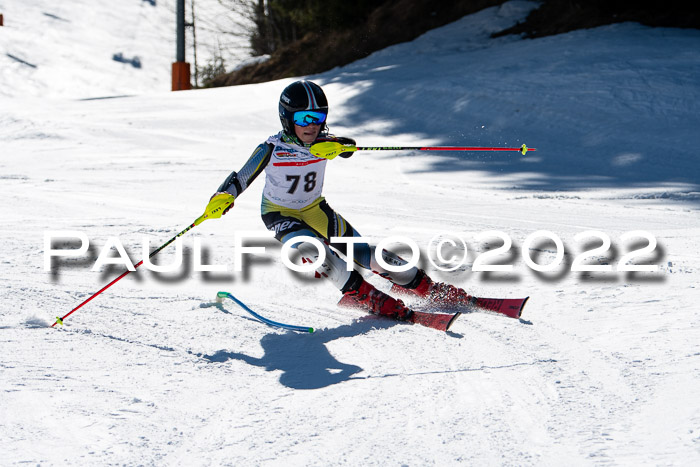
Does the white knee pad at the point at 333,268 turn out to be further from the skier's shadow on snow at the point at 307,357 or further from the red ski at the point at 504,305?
the red ski at the point at 504,305

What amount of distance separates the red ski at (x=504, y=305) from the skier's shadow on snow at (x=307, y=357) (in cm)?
57

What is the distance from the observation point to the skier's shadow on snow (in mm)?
3633

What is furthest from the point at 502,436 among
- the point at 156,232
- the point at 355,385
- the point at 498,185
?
the point at 498,185

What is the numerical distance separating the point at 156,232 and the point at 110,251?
0.67m

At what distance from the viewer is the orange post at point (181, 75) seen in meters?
19.9

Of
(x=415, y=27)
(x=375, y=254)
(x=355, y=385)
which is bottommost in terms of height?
(x=355, y=385)

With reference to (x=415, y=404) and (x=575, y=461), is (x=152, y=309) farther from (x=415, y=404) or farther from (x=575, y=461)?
(x=575, y=461)

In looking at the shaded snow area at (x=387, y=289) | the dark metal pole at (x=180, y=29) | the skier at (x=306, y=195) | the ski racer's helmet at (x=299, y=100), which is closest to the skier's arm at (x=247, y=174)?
the skier at (x=306, y=195)

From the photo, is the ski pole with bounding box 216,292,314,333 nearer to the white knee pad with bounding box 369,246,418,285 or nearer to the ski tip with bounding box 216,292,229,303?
the ski tip with bounding box 216,292,229,303

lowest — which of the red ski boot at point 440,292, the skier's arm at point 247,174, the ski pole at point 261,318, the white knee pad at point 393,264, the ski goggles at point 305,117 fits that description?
the ski pole at point 261,318

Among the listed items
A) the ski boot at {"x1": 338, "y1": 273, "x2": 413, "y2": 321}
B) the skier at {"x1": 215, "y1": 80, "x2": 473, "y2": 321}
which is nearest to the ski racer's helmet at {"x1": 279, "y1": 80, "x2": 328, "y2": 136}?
the skier at {"x1": 215, "y1": 80, "x2": 473, "y2": 321}

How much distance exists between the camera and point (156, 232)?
6.75 metres

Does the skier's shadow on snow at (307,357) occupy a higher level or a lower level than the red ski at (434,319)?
lower

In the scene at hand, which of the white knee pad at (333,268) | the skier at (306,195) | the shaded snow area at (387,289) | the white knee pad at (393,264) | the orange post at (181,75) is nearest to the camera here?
the shaded snow area at (387,289)
